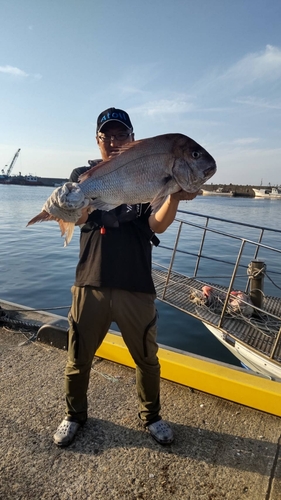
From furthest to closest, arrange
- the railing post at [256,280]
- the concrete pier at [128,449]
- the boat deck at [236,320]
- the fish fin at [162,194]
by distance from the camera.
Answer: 1. the railing post at [256,280]
2. the boat deck at [236,320]
3. the fish fin at [162,194]
4. the concrete pier at [128,449]

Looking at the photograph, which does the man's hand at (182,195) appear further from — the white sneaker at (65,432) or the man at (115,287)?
the white sneaker at (65,432)

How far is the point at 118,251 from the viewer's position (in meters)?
2.74

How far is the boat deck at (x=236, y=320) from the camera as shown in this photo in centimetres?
468

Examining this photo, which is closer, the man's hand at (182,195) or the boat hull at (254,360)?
the man's hand at (182,195)

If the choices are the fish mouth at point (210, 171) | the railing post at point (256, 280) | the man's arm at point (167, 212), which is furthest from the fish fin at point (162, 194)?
the railing post at point (256, 280)

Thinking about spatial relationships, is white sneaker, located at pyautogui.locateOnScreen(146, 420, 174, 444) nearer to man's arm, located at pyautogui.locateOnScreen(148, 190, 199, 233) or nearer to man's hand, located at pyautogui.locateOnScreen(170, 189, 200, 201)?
man's arm, located at pyautogui.locateOnScreen(148, 190, 199, 233)

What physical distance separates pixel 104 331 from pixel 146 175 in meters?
1.31

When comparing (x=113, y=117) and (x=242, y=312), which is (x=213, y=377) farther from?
(x=113, y=117)

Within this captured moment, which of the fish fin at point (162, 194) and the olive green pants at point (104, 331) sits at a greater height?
the fish fin at point (162, 194)

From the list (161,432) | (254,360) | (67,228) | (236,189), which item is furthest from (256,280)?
(236,189)

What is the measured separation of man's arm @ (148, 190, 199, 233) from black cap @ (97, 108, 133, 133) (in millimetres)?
758

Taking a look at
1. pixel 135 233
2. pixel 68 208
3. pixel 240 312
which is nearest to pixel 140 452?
pixel 135 233

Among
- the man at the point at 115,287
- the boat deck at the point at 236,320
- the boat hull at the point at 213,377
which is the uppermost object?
the man at the point at 115,287

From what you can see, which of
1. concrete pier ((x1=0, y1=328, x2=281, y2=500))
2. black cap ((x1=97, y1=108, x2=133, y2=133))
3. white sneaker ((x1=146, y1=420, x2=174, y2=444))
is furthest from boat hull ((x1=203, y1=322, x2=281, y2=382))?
black cap ((x1=97, y1=108, x2=133, y2=133))
